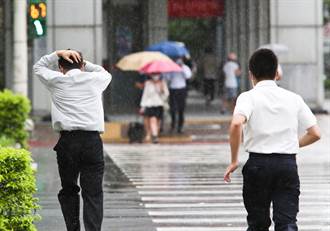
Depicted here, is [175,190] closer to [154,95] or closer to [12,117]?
[12,117]

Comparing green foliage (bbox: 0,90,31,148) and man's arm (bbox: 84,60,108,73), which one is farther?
green foliage (bbox: 0,90,31,148)

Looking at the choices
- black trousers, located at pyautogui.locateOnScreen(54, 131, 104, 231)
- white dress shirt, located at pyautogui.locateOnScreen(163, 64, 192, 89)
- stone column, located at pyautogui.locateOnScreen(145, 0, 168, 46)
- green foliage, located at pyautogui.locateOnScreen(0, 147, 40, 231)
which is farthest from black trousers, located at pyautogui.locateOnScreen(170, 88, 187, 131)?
green foliage, located at pyautogui.locateOnScreen(0, 147, 40, 231)

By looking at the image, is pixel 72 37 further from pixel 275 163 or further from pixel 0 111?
pixel 275 163

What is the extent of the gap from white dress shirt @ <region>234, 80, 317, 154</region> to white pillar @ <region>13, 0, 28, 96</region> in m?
15.4

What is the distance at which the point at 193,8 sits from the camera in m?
38.6

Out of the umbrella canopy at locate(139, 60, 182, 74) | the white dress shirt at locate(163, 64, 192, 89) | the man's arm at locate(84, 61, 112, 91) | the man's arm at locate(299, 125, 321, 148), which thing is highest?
the man's arm at locate(84, 61, 112, 91)

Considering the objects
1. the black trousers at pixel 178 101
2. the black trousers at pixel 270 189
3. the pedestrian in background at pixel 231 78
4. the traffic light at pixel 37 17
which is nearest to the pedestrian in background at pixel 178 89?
the black trousers at pixel 178 101

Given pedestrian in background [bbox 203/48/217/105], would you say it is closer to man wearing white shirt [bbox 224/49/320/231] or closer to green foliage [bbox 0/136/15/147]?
green foliage [bbox 0/136/15/147]

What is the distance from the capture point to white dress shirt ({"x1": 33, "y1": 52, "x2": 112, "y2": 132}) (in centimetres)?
962

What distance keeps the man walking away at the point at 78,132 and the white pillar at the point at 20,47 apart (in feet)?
43.3

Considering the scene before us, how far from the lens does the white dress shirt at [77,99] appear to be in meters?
9.62

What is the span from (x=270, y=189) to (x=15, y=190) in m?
2.05

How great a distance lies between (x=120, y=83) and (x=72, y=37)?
18.9ft

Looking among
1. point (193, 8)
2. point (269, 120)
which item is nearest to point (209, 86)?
point (193, 8)
